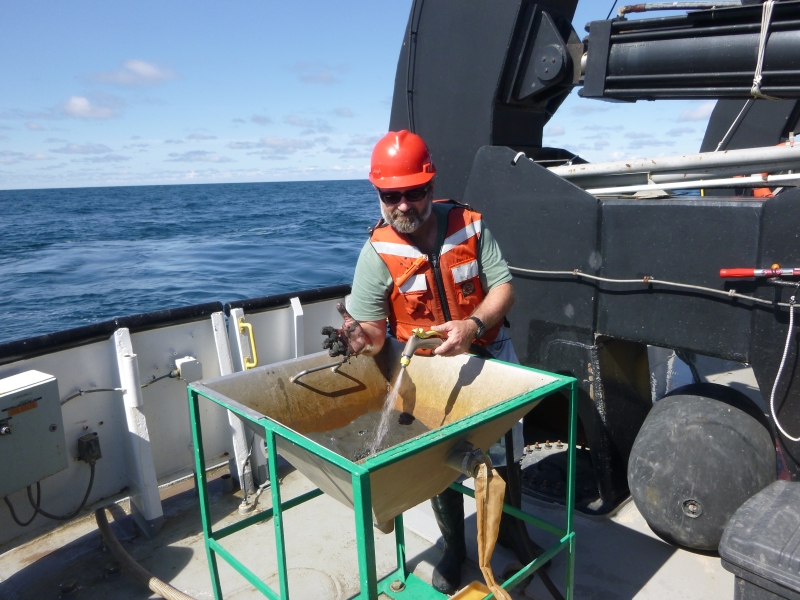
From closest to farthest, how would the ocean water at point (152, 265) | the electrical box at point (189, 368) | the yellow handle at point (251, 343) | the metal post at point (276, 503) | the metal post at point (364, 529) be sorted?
the metal post at point (364, 529) < the metal post at point (276, 503) < the electrical box at point (189, 368) < the yellow handle at point (251, 343) < the ocean water at point (152, 265)

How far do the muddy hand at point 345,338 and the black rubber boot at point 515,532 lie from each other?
84 cm

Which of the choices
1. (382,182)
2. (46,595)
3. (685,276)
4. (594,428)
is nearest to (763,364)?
(685,276)

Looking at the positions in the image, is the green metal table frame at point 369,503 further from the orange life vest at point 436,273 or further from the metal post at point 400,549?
the orange life vest at point 436,273

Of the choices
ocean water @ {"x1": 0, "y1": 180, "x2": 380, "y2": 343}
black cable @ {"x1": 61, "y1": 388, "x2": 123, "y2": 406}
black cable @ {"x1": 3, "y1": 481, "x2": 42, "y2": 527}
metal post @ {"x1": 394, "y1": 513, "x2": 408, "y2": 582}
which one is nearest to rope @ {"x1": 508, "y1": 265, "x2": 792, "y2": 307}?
metal post @ {"x1": 394, "y1": 513, "x2": 408, "y2": 582}

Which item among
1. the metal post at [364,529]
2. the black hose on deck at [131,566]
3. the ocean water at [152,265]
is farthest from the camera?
the ocean water at [152,265]

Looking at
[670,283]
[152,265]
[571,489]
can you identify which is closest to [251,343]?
[571,489]

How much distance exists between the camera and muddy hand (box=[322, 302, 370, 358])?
243 cm

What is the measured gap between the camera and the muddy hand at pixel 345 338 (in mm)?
2428

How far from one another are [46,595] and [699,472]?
3.01 metres

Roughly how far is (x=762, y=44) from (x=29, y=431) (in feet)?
12.4

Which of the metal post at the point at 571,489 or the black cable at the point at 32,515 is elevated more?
the metal post at the point at 571,489

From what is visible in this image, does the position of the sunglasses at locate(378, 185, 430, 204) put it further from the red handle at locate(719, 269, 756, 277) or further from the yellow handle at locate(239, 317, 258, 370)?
the yellow handle at locate(239, 317, 258, 370)

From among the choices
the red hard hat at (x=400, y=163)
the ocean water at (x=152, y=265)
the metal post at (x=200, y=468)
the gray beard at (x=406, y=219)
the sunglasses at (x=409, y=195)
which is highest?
the red hard hat at (x=400, y=163)

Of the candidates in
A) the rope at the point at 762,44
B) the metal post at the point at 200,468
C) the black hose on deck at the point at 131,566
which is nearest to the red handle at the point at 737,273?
the rope at the point at 762,44
